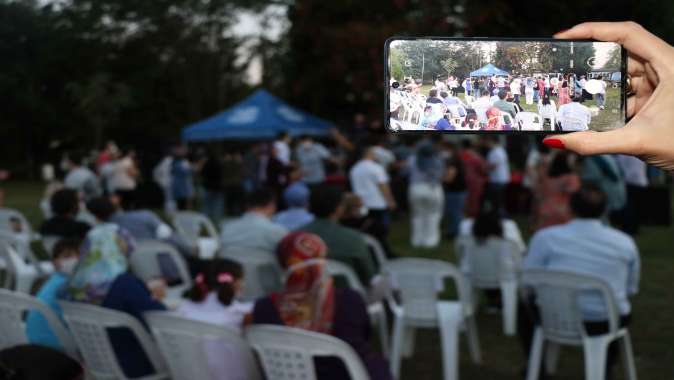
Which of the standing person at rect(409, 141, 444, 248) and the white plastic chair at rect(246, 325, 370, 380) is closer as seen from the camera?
the white plastic chair at rect(246, 325, 370, 380)

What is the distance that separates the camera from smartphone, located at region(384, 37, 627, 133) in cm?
180

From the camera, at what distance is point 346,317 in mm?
4164

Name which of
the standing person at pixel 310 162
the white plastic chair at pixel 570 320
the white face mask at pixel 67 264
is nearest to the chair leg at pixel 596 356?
the white plastic chair at pixel 570 320

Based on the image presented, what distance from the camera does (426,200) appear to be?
42.2 feet

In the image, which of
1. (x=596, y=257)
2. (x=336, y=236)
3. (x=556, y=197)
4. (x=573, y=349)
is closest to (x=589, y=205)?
(x=596, y=257)

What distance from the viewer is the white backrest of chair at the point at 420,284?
19.8ft

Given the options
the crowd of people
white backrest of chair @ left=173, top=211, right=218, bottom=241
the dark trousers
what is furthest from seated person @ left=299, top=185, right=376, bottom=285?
the crowd of people

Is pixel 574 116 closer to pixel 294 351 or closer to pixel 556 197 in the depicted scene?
pixel 294 351

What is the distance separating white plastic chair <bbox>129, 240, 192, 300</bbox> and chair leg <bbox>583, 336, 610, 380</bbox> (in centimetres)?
329

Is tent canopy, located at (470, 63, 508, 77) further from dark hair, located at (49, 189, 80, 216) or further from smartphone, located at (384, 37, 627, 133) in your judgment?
dark hair, located at (49, 189, 80, 216)

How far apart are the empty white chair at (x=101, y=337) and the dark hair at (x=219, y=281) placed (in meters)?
0.35

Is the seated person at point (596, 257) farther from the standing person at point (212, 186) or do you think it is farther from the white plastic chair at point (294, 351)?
the standing person at point (212, 186)

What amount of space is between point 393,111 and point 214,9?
39384 mm

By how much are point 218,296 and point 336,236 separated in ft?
5.88
